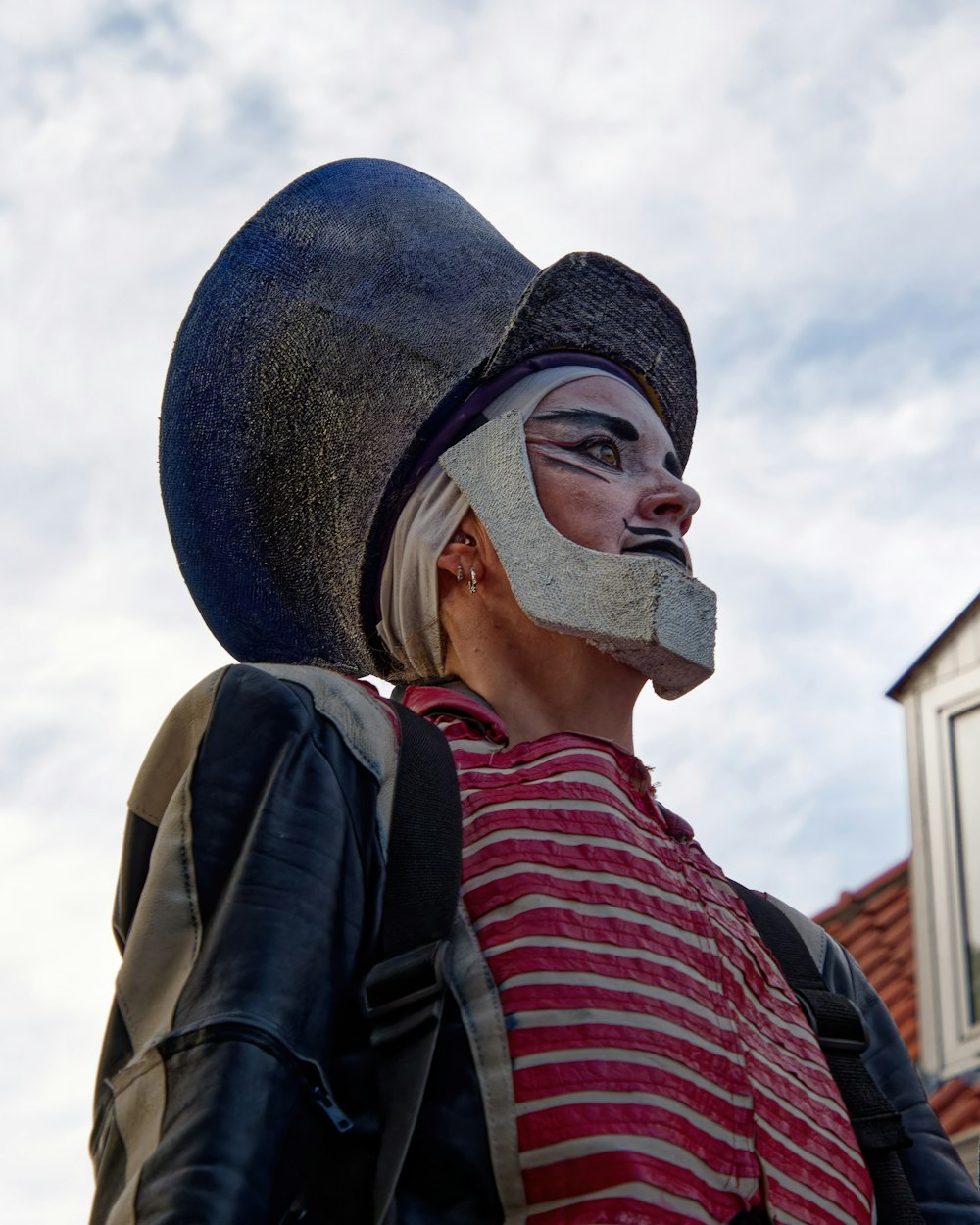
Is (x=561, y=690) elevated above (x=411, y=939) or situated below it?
above

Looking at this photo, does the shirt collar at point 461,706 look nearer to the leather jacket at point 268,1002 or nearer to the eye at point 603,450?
the leather jacket at point 268,1002

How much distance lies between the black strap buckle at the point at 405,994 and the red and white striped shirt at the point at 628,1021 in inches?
5.2

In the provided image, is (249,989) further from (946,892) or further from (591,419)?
(946,892)

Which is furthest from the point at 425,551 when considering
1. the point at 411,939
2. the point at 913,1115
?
the point at 913,1115

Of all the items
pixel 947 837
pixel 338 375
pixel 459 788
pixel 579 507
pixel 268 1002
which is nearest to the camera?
pixel 268 1002

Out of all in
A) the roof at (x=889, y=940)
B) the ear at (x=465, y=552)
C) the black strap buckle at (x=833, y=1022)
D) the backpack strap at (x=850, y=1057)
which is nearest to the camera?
Answer: the backpack strap at (x=850, y=1057)

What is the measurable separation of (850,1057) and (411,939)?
1030 millimetres

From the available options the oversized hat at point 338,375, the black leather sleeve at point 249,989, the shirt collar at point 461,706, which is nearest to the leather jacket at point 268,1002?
the black leather sleeve at point 249,989

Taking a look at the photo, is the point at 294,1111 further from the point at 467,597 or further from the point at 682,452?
the point at 682,452

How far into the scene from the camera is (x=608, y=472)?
4438mm

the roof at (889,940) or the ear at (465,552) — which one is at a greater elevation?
the roof at (889,940)

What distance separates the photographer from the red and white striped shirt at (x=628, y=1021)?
321 centimetres

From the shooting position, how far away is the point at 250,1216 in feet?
9.80

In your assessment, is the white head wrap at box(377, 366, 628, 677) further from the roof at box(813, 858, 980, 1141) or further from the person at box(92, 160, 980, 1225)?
the roof at box(813, 858, 980, 1141)
